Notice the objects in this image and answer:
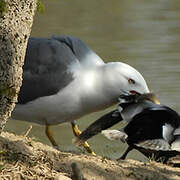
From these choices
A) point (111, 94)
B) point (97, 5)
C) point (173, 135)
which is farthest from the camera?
point (97, 5)

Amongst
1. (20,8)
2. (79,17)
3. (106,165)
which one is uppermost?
(20,8)

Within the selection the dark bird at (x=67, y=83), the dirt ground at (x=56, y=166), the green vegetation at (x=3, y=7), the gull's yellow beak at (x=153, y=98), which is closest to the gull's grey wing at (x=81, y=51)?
the dark bird at (x=67, y=83)

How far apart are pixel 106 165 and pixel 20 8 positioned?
5.43 feet

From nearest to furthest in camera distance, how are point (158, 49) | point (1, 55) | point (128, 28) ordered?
point (1, 55) < point (158, 49) < point (128, 28)

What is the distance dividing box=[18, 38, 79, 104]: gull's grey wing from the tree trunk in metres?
2.33

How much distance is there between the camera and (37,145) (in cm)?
541

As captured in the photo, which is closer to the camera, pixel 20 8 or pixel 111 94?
pixel 20 8

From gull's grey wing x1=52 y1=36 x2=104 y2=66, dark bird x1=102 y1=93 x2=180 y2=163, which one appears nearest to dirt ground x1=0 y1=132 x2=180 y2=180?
dark bird x1=102 y1=93 x2=180 y2=163

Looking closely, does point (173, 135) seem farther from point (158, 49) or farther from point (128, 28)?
point (128, 28)

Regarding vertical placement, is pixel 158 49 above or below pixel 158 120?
below

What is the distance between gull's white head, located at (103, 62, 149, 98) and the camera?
667cm

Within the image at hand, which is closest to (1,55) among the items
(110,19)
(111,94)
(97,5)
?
(111,94)

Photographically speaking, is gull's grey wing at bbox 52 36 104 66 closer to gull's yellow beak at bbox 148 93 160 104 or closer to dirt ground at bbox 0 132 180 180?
gull's yellow beak at bbox 148 93 160 104

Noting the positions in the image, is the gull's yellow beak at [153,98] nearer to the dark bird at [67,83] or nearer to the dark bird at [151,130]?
the dark bird at [67,83]
